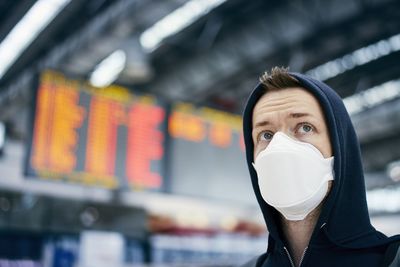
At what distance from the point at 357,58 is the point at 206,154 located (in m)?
5.55

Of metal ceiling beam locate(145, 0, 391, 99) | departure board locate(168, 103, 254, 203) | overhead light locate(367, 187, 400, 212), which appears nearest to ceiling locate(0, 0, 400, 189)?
metal ceiling beam locate(145, 0, 391, 99)

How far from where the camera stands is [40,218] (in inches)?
308

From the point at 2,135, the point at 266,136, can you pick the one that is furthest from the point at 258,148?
the point at 2,135

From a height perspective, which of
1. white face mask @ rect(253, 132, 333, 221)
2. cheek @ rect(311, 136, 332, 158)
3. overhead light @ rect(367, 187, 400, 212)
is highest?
overhead light @ rect(367, 187, 400, 212)

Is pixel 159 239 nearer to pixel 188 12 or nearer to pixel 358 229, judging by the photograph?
pixel 188 12

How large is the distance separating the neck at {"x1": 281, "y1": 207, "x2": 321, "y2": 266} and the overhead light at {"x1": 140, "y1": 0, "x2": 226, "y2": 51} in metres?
6.28

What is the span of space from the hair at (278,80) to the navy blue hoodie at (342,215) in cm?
3

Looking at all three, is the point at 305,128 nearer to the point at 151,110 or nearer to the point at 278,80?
the point at 278,80

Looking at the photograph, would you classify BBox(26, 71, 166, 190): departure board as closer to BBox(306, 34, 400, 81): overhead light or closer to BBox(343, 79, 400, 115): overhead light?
BBox(306, 34, 400, 81): overhead light

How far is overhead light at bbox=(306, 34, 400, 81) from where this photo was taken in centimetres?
877

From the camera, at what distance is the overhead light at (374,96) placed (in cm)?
1020

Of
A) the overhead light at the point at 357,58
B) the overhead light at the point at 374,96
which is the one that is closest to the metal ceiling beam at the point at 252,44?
the overhead light at the point at 357,58

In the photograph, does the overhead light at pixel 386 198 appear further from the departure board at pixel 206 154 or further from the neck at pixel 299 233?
the neck at pixel 299 233

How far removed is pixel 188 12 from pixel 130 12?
1725mm
